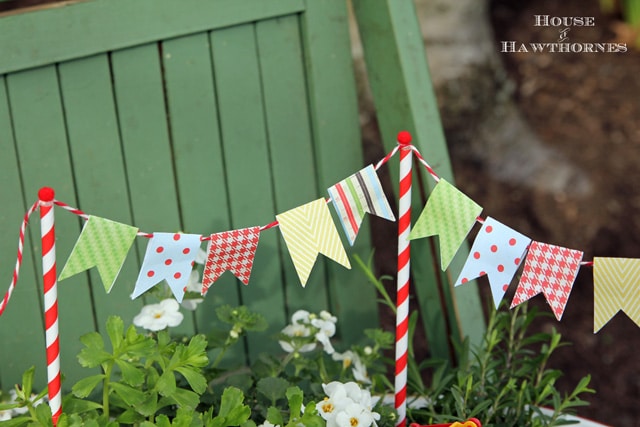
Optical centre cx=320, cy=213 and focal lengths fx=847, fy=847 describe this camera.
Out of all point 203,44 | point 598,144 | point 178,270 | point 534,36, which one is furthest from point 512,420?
point 534,36

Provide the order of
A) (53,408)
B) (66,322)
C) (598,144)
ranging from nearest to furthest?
(53,408) < (66,322) < (598,144)

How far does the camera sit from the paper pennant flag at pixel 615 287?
1318 millimetres

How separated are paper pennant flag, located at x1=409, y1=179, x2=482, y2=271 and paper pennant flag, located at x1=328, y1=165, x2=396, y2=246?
0.06 metres

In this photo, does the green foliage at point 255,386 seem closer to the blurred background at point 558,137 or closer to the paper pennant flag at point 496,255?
the paper pennant flag at point 496,255

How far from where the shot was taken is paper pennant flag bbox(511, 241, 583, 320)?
52.2 inches

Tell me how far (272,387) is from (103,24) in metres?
0.76

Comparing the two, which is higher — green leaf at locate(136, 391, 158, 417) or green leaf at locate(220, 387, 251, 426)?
green leaf at locate(136, 391, 158, 417)

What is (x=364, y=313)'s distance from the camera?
2.03m

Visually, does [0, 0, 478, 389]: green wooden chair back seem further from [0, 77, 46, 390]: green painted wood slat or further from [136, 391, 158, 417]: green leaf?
[136, 391, 158, 417]: green leaf

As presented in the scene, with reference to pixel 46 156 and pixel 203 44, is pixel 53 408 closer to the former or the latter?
pixel 46 156

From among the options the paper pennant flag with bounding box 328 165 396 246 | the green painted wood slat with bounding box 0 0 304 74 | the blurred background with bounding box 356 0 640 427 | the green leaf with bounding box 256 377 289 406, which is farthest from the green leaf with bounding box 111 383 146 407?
the blurred background with bounding box 356 0 640 427

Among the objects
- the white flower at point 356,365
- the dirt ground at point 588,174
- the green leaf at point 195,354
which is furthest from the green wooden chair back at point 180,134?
the dirt ground at point 588,174

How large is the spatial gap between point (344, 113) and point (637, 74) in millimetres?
1995

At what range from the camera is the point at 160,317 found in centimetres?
149
